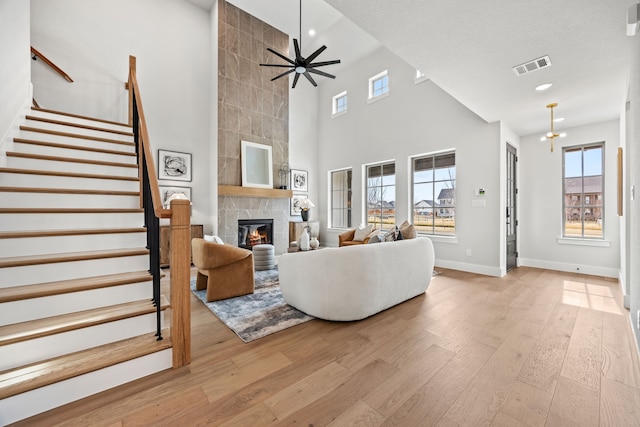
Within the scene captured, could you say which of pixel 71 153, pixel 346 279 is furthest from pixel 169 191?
pixel 346 279

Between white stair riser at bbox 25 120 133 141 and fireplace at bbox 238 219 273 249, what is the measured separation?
8.44 feet

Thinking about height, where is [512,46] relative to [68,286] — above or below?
above

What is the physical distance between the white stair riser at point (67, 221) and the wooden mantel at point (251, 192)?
2739 mm

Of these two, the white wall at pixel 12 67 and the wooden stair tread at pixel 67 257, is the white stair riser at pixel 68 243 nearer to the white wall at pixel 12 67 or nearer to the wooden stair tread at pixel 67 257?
the wooden stair tread at pixel 67 257

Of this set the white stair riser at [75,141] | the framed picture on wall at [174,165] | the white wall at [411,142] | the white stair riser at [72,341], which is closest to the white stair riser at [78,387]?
the white stair riser at [72,341]

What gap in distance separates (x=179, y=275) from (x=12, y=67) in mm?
2983

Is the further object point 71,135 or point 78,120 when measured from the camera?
point 78,120

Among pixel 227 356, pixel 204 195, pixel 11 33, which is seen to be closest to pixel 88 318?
pixel 227 356

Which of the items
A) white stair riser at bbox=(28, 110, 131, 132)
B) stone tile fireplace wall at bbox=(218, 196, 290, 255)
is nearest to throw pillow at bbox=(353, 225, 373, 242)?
stone tile fireplace wall at bbox=(218, 196, 290, 255)

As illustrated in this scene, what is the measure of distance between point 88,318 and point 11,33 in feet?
9.86

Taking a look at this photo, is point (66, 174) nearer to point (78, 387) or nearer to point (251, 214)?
point (78, 387)

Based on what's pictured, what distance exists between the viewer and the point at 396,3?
6.33 feet

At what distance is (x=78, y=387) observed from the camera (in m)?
1.44

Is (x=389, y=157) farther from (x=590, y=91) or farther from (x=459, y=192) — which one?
(x=590, y=91)
